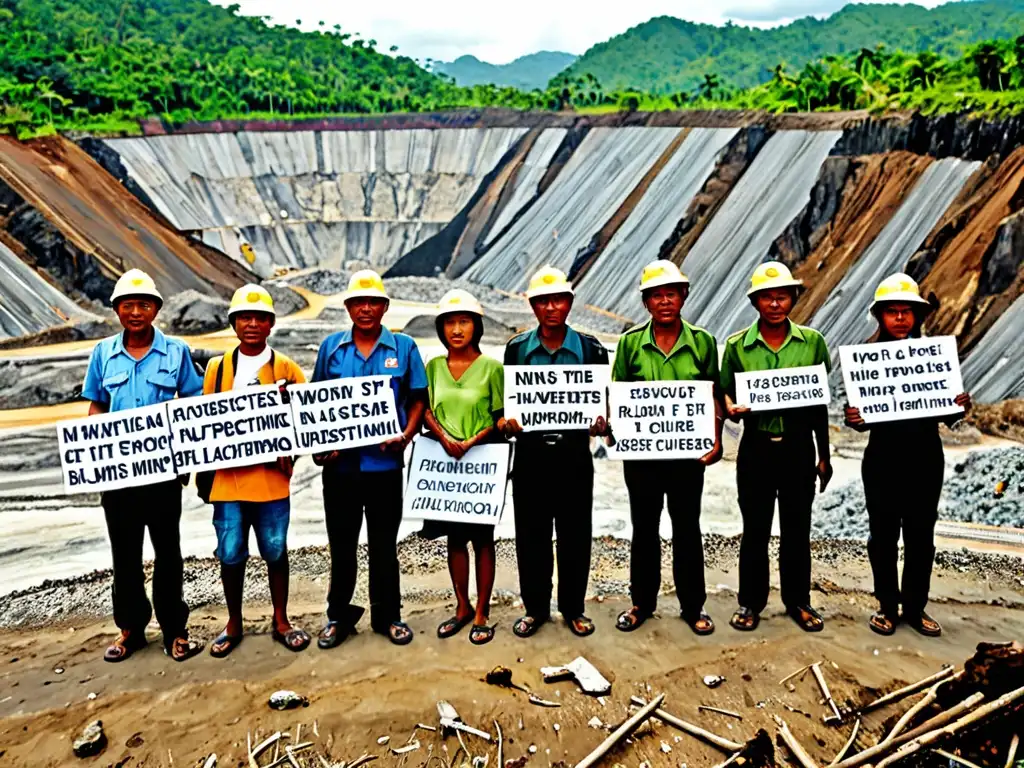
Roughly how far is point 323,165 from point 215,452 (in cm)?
→ 4612

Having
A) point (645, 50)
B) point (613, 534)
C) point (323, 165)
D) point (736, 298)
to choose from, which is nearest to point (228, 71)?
point (323, 165)

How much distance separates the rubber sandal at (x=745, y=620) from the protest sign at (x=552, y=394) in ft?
6.06

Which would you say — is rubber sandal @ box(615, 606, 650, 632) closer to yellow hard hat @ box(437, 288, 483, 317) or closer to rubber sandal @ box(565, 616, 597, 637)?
rubber sandal @ box(565, 616, 597, 637)

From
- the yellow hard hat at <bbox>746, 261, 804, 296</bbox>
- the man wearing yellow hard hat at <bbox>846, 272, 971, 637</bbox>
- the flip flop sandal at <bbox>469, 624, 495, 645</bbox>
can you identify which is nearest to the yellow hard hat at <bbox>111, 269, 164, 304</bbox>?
the flip flop sandal at <bbox>469, 624, 495, 645</bbox>

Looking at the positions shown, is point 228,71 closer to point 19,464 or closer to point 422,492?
point 19,464

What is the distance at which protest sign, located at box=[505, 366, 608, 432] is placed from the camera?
550 centimetres

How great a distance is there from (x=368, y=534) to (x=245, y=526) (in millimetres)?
849

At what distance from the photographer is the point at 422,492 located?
5703mm

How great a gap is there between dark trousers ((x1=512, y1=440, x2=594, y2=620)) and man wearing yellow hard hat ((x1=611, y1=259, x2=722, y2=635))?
36cm

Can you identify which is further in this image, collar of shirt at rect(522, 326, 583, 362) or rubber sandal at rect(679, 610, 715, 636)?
rubber sandal at rect(679, 610, 715, 636)

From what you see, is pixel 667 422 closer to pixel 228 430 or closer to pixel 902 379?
pixel 902 379

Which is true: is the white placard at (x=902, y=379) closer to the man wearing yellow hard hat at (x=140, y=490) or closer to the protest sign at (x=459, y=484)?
the protest sign at (x=459, y=484)

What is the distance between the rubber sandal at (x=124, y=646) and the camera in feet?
18.7

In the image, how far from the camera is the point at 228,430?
5.52 meters
